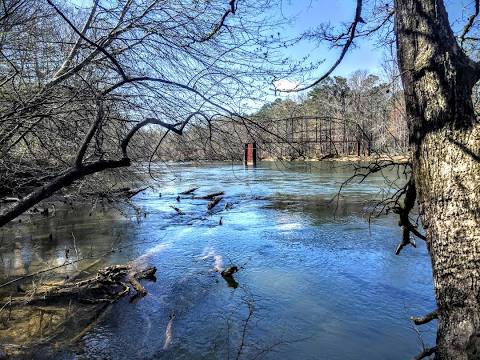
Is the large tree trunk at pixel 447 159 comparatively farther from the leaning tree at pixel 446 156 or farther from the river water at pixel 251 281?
the river water at pixel 251 281

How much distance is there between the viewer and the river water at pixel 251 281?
24.7 ft

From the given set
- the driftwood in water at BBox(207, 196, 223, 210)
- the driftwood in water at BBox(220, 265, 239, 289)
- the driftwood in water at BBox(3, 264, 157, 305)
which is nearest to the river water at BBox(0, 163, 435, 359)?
the driftwood in water at BBox(220, 265, 239, 289)

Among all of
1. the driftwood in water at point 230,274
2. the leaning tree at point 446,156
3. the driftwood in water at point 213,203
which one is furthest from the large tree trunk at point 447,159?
the driftwood in water at point 213,203

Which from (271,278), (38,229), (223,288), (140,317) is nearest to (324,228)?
(271,278)

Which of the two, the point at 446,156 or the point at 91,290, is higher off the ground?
the point at 446,156

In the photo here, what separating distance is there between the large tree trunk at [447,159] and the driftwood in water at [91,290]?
8.40 meters

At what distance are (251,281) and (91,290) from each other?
382 centimetres

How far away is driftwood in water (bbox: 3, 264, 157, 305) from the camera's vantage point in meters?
9.34

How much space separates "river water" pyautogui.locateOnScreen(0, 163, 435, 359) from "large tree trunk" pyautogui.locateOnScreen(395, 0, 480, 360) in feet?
5.54

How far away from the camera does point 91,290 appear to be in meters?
10.0

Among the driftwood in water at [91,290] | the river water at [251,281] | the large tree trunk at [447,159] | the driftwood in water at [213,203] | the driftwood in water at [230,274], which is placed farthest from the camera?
the driftwood in water at [213,203]

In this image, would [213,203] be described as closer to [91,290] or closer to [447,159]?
[91,290]

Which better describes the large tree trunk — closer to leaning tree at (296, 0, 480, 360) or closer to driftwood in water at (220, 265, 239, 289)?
leaning tree at (296, 0, 480, 360)

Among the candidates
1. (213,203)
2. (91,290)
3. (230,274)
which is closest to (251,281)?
(230,274)
